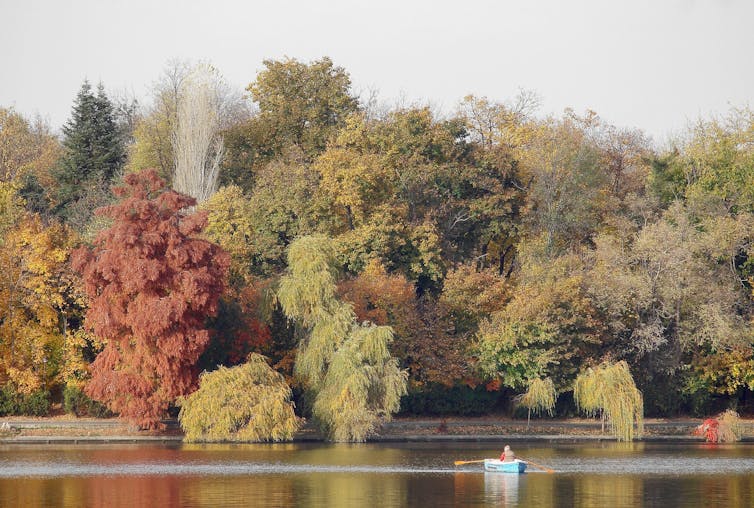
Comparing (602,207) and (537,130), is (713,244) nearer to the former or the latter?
(602,207)

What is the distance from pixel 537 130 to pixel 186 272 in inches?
1393

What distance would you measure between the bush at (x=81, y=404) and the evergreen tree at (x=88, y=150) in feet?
70.7

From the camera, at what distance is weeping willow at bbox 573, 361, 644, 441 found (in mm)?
60062

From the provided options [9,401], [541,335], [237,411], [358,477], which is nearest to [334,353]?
[237,411]

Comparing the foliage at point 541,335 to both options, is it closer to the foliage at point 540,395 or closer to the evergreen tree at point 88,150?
the foliage at point 540,395

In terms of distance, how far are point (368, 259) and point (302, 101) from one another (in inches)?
665

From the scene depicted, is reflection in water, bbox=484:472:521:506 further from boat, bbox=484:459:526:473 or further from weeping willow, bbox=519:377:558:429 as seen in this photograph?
weeping willow, bbox=519:377:558:429

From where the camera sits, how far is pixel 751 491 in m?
41.0

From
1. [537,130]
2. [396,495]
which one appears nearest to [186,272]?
[396,495]

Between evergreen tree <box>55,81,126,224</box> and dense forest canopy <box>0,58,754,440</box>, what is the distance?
0.65ft

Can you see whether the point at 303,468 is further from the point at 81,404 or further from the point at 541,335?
the point at 541,335

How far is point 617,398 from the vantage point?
6016 centimetres

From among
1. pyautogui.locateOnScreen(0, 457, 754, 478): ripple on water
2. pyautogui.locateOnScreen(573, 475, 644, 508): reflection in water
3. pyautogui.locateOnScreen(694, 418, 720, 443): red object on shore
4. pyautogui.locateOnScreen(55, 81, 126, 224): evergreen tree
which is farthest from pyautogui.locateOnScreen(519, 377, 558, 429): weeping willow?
pyautogui.locateOnScreen(55, 81, 126, 224): evergreen tree

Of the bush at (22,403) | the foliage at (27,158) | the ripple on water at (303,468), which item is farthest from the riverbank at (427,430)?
the foliage at (27,158)
